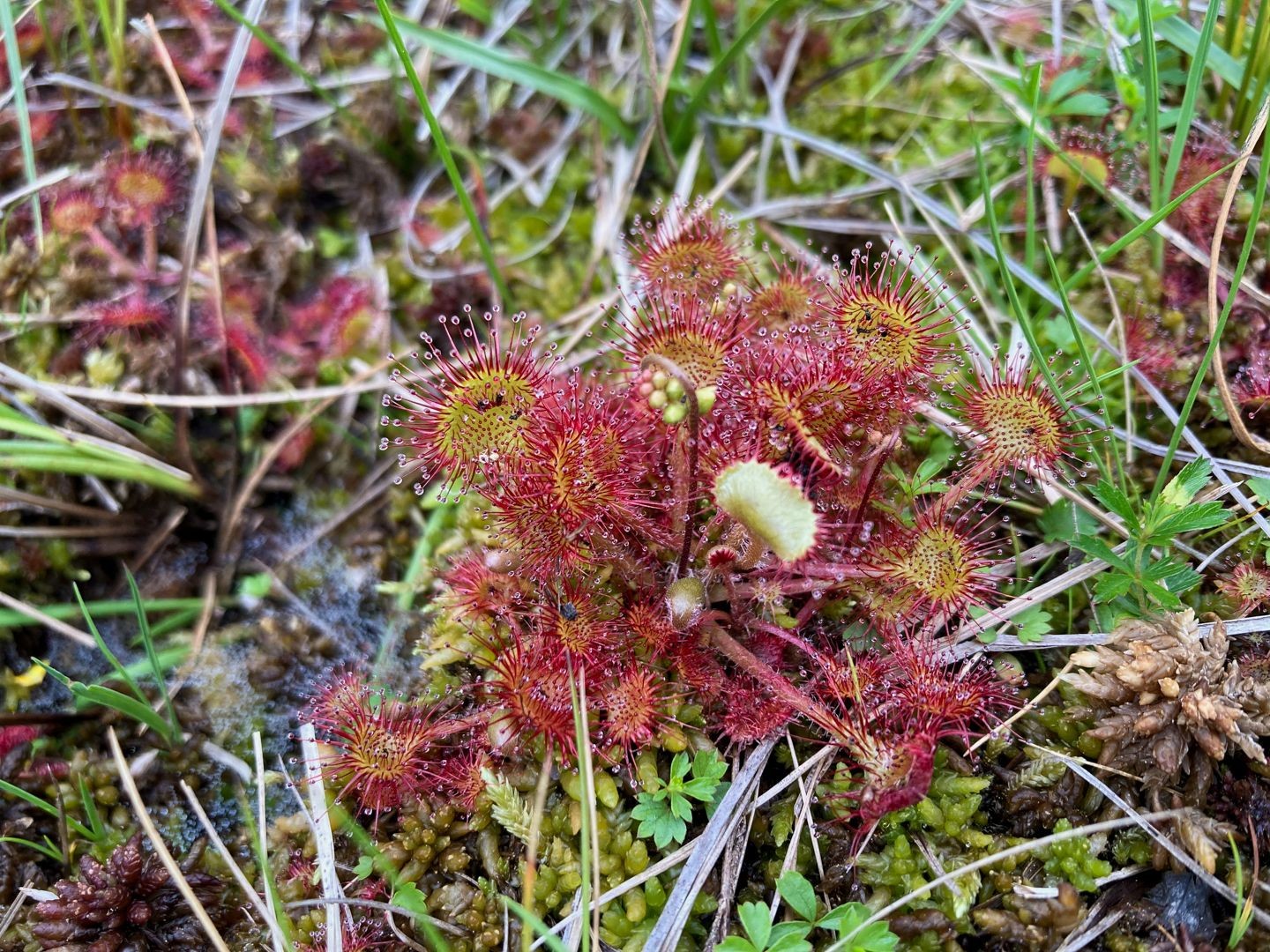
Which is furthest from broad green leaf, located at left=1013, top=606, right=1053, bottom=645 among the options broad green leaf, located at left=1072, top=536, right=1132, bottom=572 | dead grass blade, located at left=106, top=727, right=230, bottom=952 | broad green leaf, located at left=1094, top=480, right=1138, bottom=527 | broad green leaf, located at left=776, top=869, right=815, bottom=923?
dead grass blade, located at left=106, top=727, right=230, bottom=952

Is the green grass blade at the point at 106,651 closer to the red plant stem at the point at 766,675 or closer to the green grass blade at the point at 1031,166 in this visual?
the red plant stem at the point at 766,675

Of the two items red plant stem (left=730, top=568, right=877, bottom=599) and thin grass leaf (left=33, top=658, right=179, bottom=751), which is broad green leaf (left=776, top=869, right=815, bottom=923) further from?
thin grass leaf (left=33, top=658, right=179, bottom=751)

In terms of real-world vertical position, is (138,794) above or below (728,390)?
below

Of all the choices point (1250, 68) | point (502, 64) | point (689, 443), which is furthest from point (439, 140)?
point (1250, 68)

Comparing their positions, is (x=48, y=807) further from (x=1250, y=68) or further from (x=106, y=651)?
(x=1250, y=68)

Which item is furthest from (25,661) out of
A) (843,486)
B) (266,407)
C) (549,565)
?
(843,486)

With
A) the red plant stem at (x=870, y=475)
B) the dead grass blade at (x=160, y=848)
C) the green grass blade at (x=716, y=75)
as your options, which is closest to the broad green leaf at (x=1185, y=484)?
the red plant stem at (x=870, y=475)

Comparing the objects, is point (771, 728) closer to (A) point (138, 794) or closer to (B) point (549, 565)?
(B) point (549, 565)
